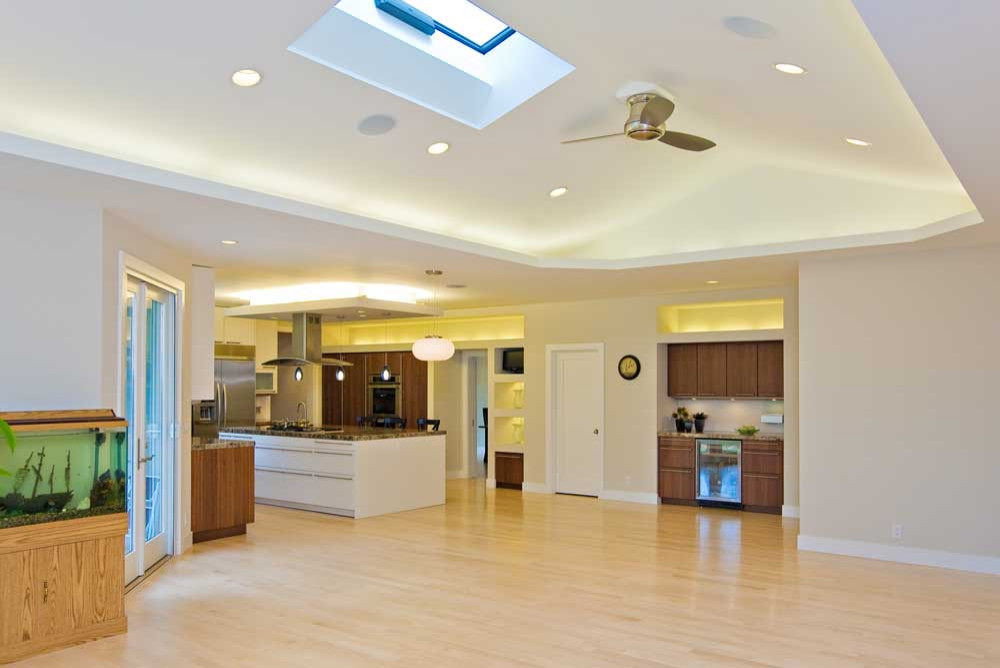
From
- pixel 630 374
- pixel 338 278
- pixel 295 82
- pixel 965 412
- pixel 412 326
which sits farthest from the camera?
pixel 412 326

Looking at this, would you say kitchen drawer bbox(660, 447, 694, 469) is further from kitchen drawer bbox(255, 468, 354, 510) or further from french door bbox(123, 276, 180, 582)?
french door bbox(123, 276, 180, 582)

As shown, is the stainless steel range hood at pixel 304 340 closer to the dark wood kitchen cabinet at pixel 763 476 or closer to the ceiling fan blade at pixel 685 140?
the dark wood kitchen cabinet at pixel 763 476

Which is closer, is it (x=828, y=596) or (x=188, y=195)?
(x=188, y=195)

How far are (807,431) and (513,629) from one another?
3.59 meters

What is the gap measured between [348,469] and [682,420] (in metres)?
3.98

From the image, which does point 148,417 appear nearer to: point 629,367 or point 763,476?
point 629,367

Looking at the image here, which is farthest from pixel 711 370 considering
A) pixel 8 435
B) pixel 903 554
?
pixel 8 435

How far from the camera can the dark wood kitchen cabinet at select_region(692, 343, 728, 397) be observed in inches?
353

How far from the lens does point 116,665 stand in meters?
3.85

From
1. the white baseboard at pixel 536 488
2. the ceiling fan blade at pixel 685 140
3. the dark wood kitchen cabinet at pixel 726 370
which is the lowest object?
the white baseboard at pixel 536 488

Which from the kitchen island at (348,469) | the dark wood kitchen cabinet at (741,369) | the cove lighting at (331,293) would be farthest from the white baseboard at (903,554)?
the cove lighting at (331,293)

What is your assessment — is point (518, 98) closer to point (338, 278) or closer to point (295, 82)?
point (295, 82)

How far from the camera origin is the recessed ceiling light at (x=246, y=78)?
4016 mm

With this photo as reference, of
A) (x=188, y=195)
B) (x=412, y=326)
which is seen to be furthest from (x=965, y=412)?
(x=412, y=326)
